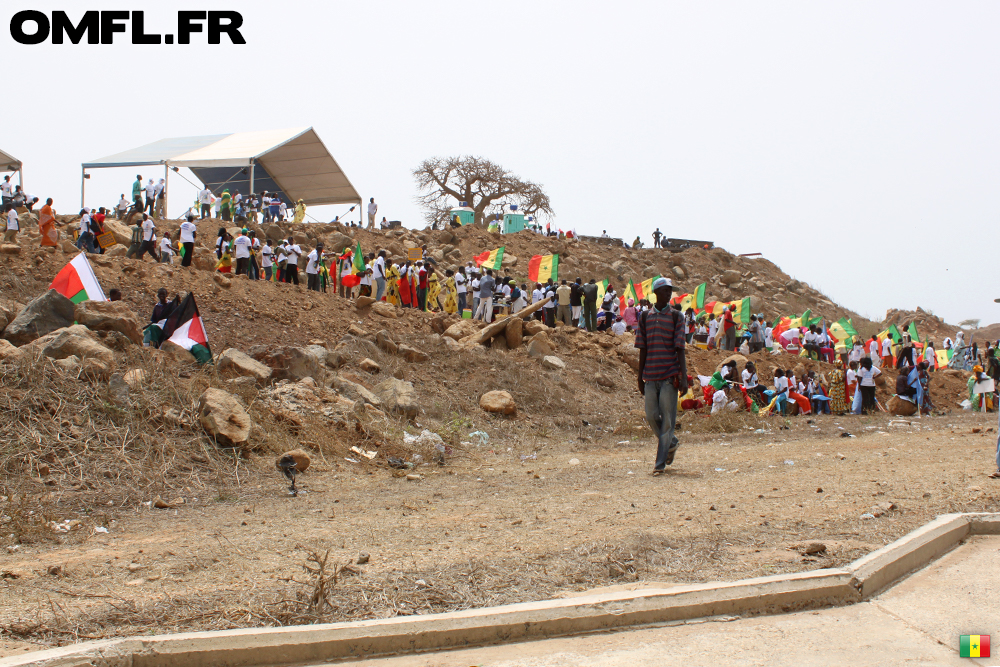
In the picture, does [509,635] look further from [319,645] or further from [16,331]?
[16,331]

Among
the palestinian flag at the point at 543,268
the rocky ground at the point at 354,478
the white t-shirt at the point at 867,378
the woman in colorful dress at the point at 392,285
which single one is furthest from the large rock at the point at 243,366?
the palestinian flag at the point at 543,268

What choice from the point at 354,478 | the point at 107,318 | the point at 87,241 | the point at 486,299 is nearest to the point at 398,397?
the point at 354,478

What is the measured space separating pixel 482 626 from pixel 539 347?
11.9 metres

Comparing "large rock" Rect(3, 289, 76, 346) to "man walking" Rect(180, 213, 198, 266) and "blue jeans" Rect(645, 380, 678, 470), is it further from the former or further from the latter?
"blue jeans" Rect(645, 380, 678, 470)

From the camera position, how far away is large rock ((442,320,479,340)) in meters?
15.0

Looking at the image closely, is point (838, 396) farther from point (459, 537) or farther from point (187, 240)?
point (187, 240)

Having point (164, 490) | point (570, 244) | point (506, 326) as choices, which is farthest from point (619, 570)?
point (570, 244)

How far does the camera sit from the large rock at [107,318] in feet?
29.8

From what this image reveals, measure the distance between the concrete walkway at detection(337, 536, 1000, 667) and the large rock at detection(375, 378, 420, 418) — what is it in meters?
7.04

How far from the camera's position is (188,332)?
30.0 feet

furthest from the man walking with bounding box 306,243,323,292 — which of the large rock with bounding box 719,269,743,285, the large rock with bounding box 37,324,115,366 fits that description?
the large rock with bounding box 719,269,743,285

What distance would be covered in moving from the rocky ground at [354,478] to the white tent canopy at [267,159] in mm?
11263

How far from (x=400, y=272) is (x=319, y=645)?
15045mm

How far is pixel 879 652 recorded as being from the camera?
2.79m
